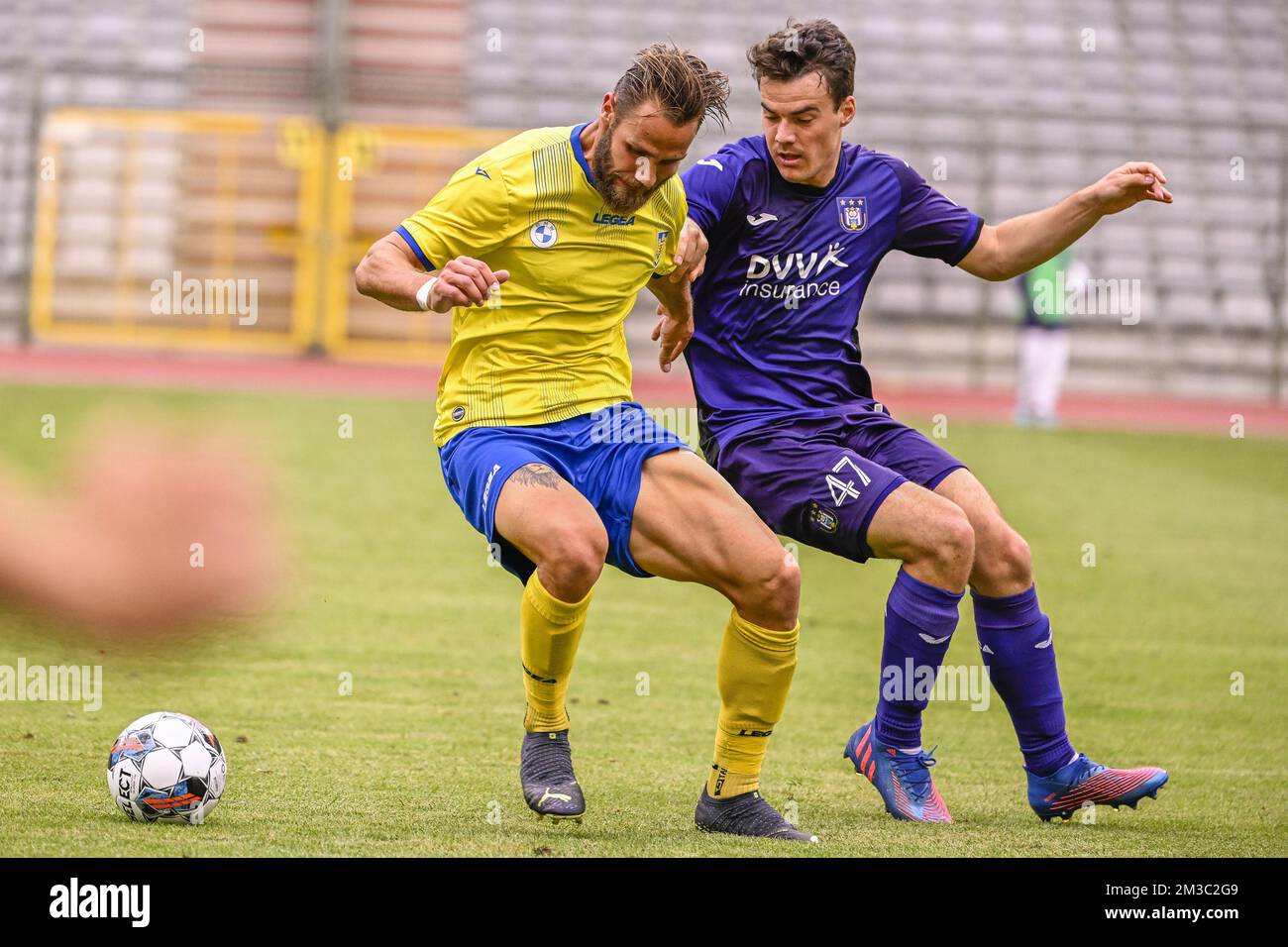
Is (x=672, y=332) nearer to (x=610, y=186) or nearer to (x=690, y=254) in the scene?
(x=690, y=254)

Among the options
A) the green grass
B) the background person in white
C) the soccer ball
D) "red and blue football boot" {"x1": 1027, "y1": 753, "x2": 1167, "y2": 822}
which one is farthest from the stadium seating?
the soccer ball

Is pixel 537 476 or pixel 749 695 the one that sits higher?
pixel 537 476

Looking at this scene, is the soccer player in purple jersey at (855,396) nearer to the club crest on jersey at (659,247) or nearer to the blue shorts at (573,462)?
the club crest on jersey at (659,247)

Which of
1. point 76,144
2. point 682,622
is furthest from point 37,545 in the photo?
point 76,144

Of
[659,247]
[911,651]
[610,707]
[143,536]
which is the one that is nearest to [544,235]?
[659,247]

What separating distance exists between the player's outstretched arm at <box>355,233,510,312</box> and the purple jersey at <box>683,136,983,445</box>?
102 cm

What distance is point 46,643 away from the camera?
21.5 feet

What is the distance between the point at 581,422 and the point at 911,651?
1118 mm

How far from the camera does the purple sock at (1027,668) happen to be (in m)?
4.80

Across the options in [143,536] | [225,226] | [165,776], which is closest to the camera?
[165,776]

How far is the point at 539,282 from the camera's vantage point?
15.3 ft

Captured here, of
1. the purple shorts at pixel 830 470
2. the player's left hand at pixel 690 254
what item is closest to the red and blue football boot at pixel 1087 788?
the purple shorts at pixel 830 470

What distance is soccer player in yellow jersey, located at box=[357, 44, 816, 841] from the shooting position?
4379 millimetres
